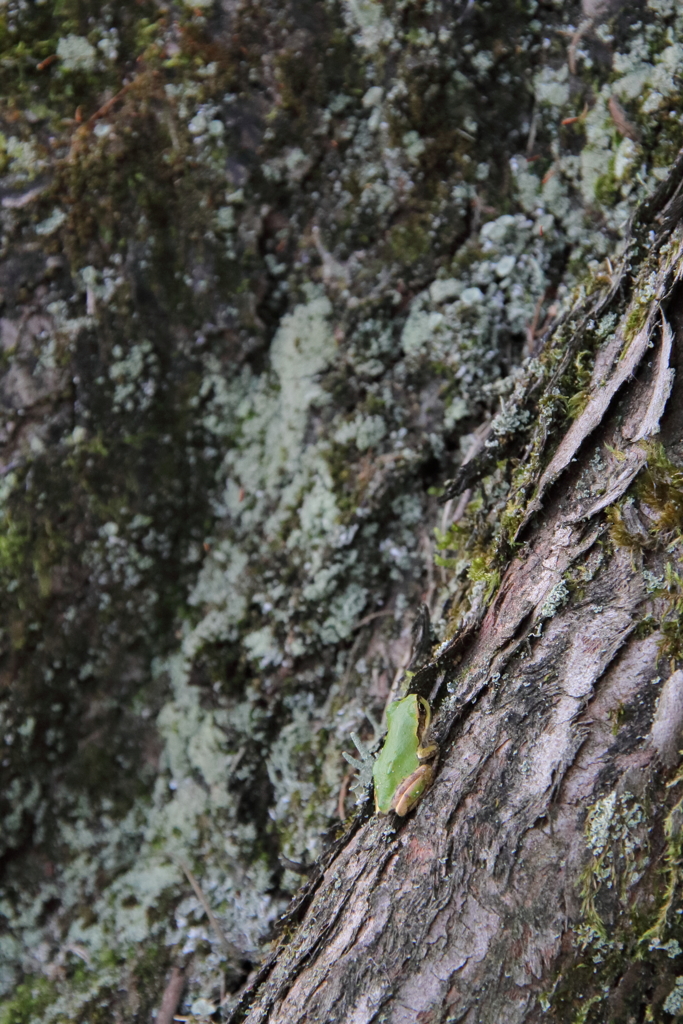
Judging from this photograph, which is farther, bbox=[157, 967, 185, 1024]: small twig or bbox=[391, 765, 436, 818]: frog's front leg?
bbox=[157, 967, 185, 1024]: small twig

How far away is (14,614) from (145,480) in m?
0.67

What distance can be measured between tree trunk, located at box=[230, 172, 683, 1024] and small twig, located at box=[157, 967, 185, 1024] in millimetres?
677

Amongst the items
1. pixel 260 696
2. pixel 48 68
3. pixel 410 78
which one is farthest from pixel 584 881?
pixel 48 68

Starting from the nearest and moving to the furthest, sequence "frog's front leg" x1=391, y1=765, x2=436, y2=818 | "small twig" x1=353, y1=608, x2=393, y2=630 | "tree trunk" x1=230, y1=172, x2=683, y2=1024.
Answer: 1. "tree trunk" x1=230, y1=172, x2=683, y2=1024
2. "frog's front leg" x1=391, y1=765, x2=436, y2=818
3. "small twig" x1=353, y1=608, x2=393, y2=630

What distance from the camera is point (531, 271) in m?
2.32

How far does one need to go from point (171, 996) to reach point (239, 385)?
2106mm

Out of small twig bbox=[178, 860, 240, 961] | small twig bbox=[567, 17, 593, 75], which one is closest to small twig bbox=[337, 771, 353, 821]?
small twig bbox=[178, 860, 240, 961]

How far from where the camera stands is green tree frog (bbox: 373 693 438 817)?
1.56 meters

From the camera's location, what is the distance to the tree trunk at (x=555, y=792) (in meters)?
1.34

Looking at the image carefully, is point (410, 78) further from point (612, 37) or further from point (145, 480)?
point (145, 480)

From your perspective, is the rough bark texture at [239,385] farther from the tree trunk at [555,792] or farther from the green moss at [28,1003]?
the tree trunk at [555,792]

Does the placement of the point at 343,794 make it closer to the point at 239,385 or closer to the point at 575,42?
the point at 239,385

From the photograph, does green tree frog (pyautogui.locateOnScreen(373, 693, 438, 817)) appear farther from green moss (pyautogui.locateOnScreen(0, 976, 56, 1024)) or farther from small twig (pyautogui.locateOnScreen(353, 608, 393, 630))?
green moss (pyautogui.locateOnScreen(0, 976, 56, 1024))

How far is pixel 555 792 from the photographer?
1.40 meters
